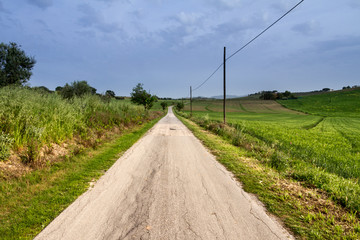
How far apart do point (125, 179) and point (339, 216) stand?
15.4 ft

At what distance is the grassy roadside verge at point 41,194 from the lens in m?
2.66

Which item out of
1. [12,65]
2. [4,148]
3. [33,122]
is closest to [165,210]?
[4,148]

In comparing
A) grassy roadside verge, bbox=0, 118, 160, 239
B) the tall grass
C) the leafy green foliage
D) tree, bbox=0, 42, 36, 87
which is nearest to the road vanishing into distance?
grassy roadside verge, bbox=0, 118, 160, 239

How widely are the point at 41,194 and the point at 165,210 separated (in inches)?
111

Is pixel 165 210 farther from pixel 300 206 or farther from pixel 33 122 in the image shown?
pixel 33 122

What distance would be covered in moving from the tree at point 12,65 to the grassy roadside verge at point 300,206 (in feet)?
99.1

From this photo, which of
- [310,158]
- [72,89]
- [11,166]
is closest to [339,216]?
[310,158]

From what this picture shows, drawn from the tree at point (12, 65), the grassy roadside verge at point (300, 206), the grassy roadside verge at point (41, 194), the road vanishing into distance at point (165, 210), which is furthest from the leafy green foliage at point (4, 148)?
the tree at point (12, 65)

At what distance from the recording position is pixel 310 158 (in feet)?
24.1

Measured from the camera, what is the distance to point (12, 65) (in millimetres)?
22453

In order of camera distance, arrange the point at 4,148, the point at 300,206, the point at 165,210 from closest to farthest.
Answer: the point at 165,210 → the point at 300,206 → the point at 4,148

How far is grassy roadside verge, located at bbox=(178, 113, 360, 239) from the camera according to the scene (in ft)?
8.66

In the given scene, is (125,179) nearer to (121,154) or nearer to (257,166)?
(121,154)

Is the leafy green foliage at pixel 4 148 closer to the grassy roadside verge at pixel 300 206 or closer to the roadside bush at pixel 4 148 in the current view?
the roadside bush at pixel 4 148
